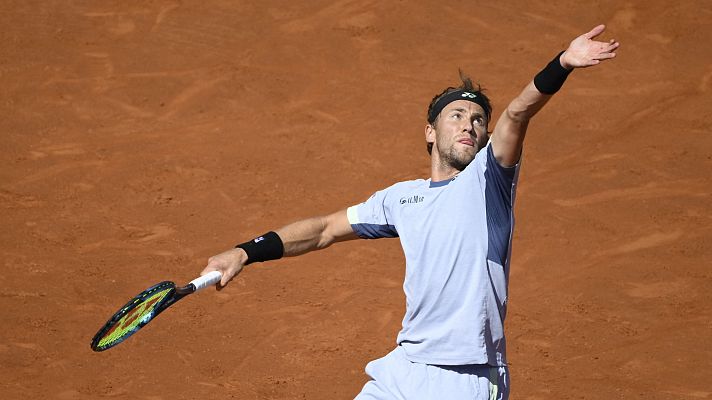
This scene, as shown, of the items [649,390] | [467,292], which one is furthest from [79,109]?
[467,292]

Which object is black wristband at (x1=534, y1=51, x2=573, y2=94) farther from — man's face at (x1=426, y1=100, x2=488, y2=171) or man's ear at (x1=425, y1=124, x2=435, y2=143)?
man's ear at (x1=425, y1=124, x2=435, y2=143)

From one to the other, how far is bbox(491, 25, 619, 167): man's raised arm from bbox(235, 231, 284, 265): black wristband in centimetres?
141

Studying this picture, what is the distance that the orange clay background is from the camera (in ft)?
29.1

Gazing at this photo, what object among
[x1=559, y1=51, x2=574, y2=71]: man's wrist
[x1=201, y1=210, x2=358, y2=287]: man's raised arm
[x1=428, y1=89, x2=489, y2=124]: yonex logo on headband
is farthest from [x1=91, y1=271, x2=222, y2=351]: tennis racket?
[x1=559, y1=51, x2=574, y2=71]: man's wrist

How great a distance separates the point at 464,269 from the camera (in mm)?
5441

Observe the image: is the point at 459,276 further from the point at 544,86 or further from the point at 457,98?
the point at 457,98

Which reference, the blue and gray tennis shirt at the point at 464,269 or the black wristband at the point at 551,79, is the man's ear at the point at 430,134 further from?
the black wristband at the point at 551,79

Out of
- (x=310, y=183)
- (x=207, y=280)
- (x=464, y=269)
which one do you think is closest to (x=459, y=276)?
(x=464, y=269)

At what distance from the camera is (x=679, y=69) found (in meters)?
12.6

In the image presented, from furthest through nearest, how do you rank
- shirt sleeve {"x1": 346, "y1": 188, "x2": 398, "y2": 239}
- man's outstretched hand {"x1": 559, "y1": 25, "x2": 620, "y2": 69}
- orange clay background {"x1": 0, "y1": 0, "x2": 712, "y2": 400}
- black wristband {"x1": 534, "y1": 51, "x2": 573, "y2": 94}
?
orange clay background {"x1": 0, "y1": 0, "x2": 712, "y2": 400}
shirt sleeve {"x1": 346, "y1": 188, "x2": 398, "y2": 239}
black wristband {"x1": 534, "y1": 51, "x2": 573, "y2": 94}
man's outstretched hand {"x1": 559, "y1": 25, "x2": 620, "y2": 69}

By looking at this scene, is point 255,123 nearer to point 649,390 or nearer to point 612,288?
point 612,288

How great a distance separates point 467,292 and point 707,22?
9.22m

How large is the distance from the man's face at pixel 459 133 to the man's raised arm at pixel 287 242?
2.34 ft

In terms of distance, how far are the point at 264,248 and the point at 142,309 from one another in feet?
2.36
